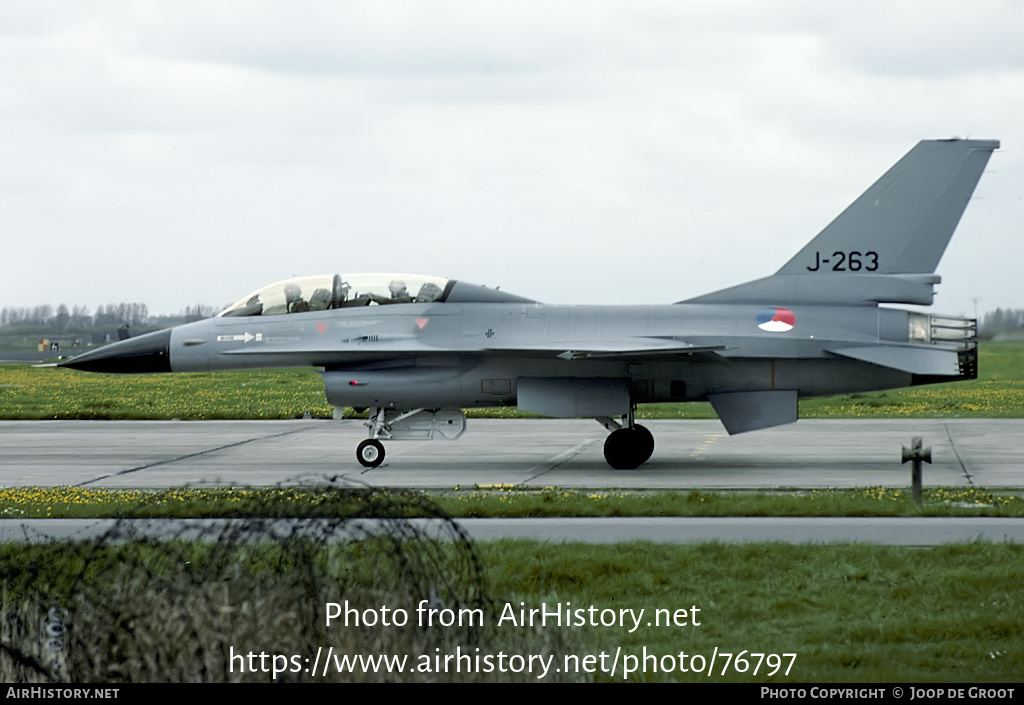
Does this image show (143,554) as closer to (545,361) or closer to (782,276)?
(545,361)

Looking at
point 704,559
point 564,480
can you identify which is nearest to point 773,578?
point 704,559

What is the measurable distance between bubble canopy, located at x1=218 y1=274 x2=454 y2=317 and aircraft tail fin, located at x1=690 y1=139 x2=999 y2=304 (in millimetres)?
5846

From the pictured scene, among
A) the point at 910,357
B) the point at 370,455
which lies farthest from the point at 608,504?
the point at 910,357

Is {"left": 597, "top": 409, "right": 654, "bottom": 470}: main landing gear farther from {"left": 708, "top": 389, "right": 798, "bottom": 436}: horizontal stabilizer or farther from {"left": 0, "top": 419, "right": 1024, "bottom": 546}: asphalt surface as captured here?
{"left": 708, "top": 389, "right": 798, "bottom": 436}: horizontal stabilizer

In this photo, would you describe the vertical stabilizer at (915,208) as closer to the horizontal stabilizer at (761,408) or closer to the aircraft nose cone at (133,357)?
the horizontal stabilizer at (761,408)

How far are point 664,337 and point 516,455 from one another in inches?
153

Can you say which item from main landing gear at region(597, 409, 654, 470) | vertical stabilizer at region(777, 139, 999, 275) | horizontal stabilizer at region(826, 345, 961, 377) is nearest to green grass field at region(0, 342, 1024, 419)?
horizontal stabilizer at region(826, 345, 961, 377)

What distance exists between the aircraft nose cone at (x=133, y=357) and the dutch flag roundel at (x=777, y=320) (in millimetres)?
9695

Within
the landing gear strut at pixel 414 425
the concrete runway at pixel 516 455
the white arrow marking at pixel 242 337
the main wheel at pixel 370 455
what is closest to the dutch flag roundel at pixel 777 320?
the concrete runway at pixel 516 455

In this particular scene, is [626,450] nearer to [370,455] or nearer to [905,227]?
[370,455]

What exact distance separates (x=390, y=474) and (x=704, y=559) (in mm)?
8910

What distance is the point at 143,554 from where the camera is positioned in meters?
10.6

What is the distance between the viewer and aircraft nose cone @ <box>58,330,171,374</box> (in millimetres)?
20203

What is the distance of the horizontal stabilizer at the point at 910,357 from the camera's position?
60.5ft
